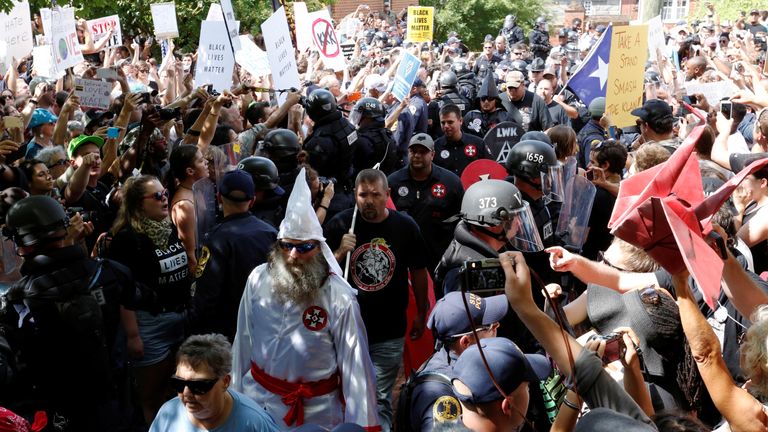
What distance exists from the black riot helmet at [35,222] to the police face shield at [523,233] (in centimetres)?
262

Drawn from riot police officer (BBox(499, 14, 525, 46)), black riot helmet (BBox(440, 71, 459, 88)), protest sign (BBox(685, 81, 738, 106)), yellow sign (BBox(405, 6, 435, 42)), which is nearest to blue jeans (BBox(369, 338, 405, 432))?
protest sign (BBox(685, 81, 738, 106))

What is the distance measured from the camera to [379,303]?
559 cm

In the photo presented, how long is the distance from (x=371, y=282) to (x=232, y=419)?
2.00 m

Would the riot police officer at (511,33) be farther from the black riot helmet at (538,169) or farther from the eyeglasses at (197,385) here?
the eyeglasses at (197,385)

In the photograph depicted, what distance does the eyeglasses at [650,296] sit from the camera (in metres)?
3.73

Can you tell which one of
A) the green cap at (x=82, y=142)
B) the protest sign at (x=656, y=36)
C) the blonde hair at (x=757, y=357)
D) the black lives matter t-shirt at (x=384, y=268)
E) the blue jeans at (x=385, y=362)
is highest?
the protest sign at (x=656, y=36)

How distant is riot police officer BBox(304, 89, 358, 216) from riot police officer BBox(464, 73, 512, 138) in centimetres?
249

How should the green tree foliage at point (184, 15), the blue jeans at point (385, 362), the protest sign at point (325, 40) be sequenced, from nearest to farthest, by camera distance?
the blue jeans at point (385, 362), the protest sign at point (325, 40), the green tree foliage at point (184, 15)

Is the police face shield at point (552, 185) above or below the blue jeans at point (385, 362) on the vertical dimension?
above

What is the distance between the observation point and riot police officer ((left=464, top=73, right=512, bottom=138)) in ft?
33.8

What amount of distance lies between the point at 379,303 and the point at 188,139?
3.07 meters

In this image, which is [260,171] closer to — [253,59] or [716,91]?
[716,91]

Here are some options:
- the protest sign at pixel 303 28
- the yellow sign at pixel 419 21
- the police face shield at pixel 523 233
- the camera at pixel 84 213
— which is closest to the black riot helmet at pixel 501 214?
the police face shield at pixel 523 233

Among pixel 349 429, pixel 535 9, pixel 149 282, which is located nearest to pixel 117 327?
pixel 149 282
